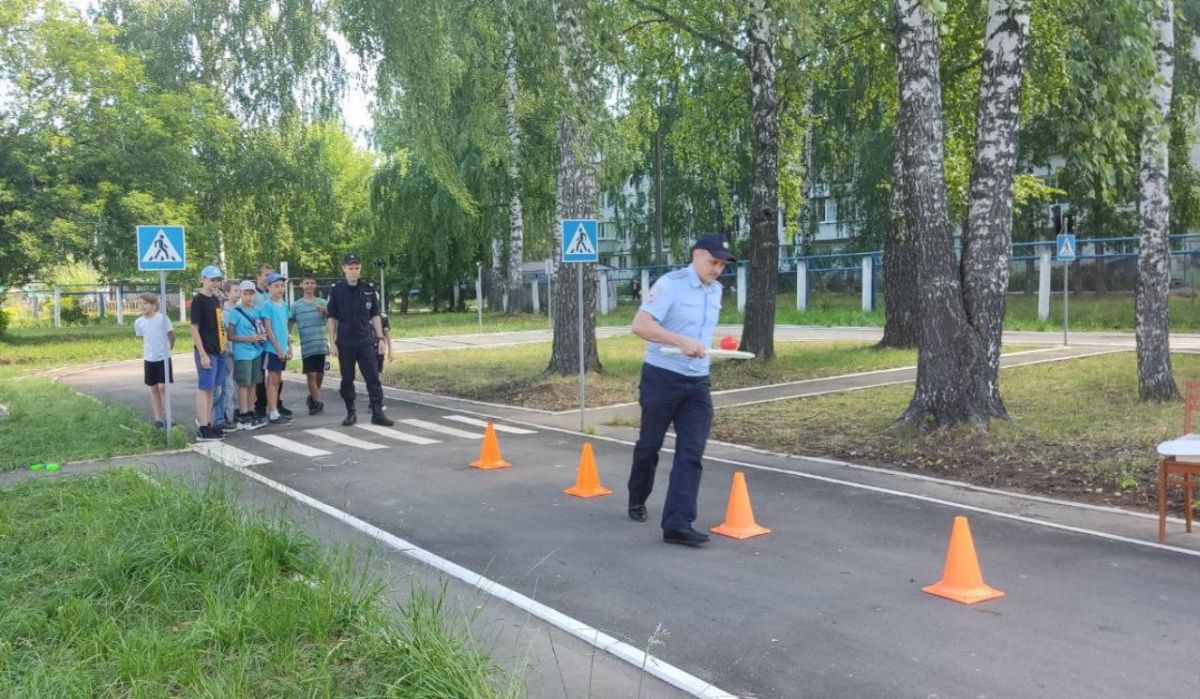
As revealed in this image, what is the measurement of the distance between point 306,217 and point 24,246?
13.3 metres

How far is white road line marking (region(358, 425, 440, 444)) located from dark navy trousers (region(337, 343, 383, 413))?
234 millimetres

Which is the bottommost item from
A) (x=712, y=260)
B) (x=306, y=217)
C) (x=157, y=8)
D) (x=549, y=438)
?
(x=549, y=438)

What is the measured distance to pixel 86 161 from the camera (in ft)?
96.5

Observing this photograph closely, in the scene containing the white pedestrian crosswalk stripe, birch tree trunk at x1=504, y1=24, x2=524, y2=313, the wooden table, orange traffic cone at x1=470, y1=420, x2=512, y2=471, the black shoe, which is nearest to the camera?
the wooden table

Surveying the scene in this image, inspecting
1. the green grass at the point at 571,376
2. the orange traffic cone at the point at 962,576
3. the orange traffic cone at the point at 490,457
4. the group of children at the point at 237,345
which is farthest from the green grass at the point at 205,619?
the green grass at the point at 571,376

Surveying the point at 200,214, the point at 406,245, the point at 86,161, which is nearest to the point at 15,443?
the point at 86,161

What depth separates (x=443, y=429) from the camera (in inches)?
477

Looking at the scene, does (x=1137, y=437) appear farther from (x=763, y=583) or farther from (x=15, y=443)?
(x=15, y=443)

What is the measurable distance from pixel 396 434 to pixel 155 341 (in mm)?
3067

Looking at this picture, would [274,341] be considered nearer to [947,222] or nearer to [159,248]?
[159,248]

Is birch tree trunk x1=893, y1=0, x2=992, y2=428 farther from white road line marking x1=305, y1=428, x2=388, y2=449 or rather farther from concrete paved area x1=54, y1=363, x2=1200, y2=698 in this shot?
white road line marking x1=305, y1=428, x2=388, y2=449

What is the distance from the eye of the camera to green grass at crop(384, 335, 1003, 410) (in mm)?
14867

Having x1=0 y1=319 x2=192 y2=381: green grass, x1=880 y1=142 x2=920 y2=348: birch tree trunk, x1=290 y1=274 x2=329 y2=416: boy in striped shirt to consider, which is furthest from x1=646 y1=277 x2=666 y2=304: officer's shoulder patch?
x1=0 y1=319 x2=192 y2=381: green grass

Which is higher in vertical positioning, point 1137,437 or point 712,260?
point 712,260
